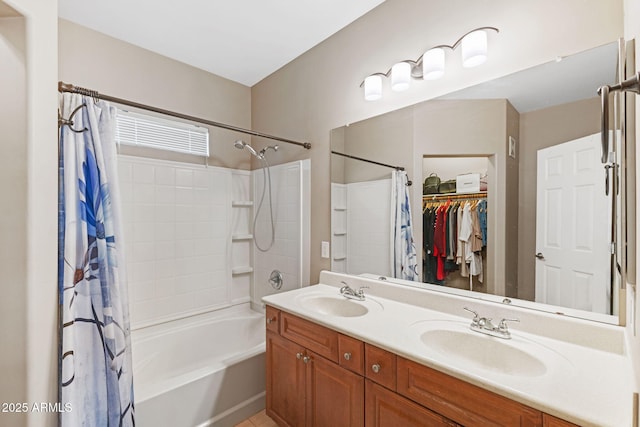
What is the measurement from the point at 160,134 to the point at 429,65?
2.10 metres

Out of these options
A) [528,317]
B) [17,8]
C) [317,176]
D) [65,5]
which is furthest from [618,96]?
[65,5]

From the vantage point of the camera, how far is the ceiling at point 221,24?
1.83 metres

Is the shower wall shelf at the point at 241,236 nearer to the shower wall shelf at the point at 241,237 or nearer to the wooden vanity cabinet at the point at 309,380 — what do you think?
the shower wall shelf at the point at 241,237

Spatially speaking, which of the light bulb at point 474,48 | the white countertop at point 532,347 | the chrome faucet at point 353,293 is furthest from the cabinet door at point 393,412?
the light bulb at point 474,48

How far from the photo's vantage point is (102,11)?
73.7 inches

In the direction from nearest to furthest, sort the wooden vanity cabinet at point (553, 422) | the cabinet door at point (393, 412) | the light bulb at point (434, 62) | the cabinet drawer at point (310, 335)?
1. the wooden vanity cabinet at point (553, 422)
2. the cabinet door at point (393, 412)
3. the cabinet drawer at point (310, 335)
4. the light bulb at point (434, 62)

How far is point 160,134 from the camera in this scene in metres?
2.40

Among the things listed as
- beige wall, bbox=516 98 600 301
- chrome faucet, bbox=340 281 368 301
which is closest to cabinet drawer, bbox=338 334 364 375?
chrome faucet, bbox=340 281 368 301

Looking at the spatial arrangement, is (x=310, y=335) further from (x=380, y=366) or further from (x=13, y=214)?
(x=13, y=214)

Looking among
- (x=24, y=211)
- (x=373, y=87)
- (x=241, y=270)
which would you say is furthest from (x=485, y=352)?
(x=241, y=270)

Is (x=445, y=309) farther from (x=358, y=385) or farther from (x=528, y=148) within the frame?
(x=528, y=148)

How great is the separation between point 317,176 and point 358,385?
4.80 feet

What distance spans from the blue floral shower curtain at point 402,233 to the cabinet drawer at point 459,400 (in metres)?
0.68

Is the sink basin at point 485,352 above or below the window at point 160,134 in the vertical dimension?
below
